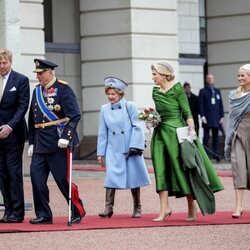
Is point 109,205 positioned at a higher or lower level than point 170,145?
lower

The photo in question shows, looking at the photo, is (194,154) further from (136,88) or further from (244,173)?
(136,88)

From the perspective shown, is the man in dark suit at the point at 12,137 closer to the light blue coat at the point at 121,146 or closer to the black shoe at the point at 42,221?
the black shoe at the point at 42,221

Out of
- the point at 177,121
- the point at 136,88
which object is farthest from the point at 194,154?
the point at 136,88

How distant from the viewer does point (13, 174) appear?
14.7m

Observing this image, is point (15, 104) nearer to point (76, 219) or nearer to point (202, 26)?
point (76, 219)

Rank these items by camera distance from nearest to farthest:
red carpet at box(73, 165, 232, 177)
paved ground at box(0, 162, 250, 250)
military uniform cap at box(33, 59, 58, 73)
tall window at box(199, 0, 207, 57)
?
paved ground at box(0, 162, 250, 250), military uniform cap at box(33, 59, 58, 73), red carpet at box(73, 165, 232, 177), tall window at box(199, 0, 207, 57)

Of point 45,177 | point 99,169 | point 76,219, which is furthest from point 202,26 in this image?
point 76,219

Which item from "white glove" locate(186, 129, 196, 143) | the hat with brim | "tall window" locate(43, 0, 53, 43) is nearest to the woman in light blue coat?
the hat with brim

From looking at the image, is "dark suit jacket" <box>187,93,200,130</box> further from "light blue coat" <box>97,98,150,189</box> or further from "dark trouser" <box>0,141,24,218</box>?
"dark trouser" <box>0,141,24,218</box>

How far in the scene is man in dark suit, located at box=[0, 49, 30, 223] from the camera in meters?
14.7

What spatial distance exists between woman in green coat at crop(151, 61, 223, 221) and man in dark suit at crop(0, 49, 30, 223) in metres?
1.49

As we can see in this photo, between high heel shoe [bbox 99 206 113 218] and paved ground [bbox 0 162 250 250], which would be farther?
high heel shoe [bbox 99 206 113 218]

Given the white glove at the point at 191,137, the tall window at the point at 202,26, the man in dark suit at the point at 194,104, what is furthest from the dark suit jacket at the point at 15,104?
the tall window at the point at 202,26

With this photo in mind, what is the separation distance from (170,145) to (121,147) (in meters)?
0.79
